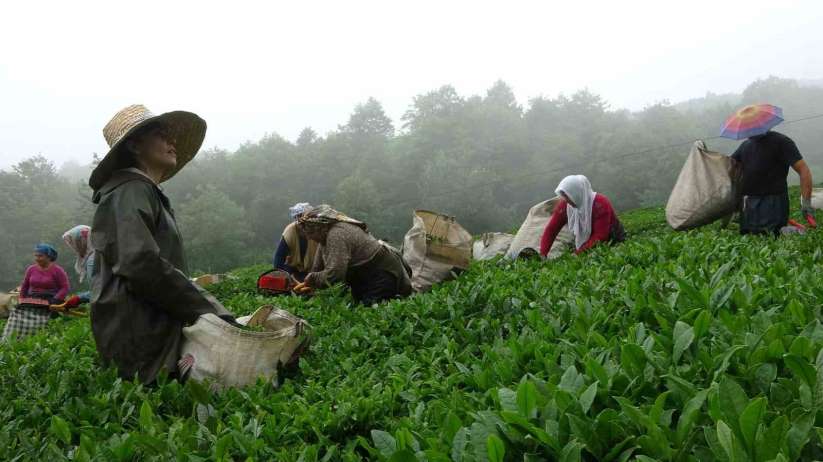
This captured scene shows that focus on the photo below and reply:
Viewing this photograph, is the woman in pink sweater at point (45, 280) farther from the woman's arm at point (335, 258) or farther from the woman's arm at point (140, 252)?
the woman's arm at point (140, 252)

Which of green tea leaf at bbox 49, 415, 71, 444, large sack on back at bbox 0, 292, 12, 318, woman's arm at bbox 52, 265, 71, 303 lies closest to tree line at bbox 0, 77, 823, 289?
large sack on back at bbox 0, 292, 12, 318

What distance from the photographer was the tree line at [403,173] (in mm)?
45969

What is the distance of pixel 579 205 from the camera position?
5516 millimetres

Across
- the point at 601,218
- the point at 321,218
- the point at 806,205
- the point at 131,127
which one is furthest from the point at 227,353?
the point at 806,205

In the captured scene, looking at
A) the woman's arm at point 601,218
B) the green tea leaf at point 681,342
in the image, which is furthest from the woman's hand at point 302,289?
the green tea leaf at point 681,342

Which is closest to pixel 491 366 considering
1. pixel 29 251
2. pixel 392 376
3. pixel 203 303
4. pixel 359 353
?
pixel 392 376

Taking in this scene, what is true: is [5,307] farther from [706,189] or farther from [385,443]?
[385,443]

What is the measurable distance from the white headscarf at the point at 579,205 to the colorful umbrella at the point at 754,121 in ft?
4.10

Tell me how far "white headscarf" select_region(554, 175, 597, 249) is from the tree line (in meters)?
39.1

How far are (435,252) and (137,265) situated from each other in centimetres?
369

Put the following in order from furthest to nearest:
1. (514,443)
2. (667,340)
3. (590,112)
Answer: (590,112), (667,340), (514,443)

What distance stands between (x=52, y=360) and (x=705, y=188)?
5275 millimetres

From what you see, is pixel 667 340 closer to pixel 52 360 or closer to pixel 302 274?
pixel 52 360

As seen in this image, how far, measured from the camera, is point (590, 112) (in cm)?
7662
